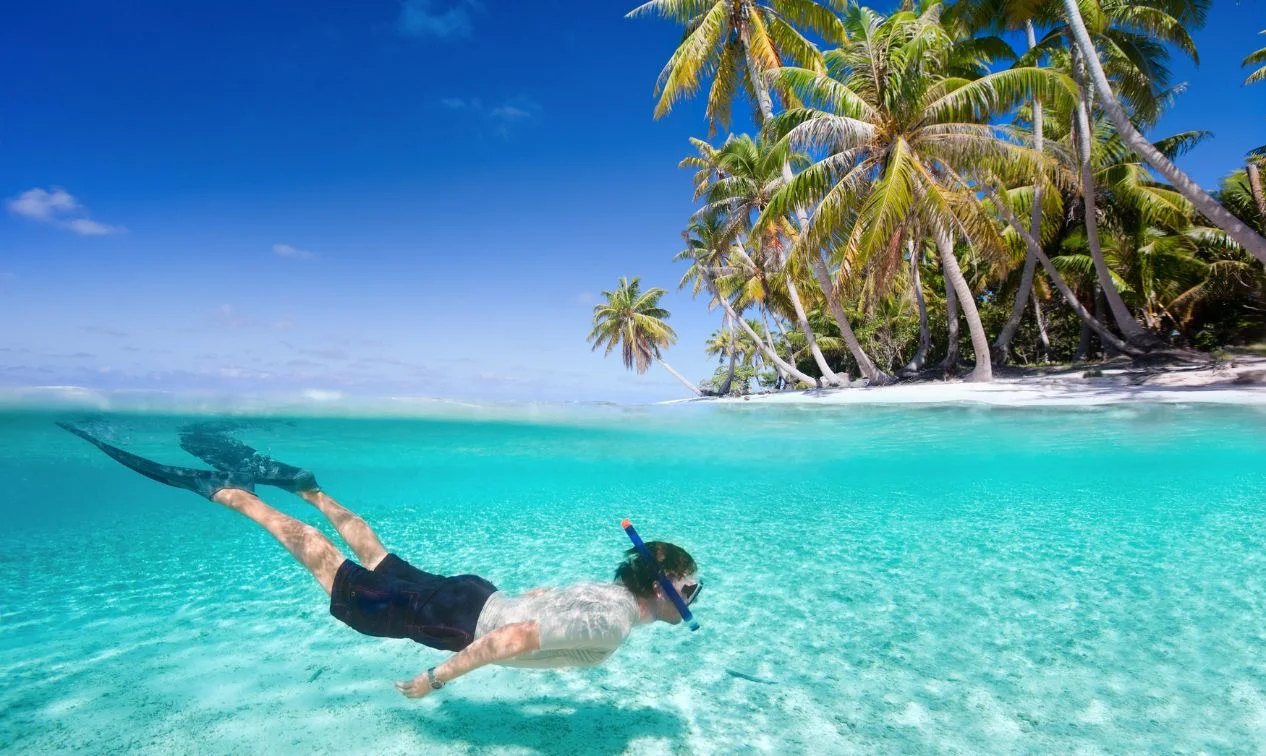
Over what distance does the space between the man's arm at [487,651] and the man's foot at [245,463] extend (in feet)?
8.61

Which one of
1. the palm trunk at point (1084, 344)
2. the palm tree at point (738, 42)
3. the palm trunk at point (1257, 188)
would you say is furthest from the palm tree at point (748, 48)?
the palm trunk at point (1257, 188)

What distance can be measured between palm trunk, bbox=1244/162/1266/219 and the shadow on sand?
25.6 metres

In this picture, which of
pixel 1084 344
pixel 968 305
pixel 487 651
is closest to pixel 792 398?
pixel 968 305

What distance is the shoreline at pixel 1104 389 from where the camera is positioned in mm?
12711

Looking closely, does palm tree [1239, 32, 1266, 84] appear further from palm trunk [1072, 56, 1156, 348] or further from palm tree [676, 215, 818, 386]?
palm tree [676, 215, 818, 386]

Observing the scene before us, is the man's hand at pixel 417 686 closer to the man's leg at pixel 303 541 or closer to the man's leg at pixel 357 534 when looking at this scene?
the man's leg at pixel 303 541

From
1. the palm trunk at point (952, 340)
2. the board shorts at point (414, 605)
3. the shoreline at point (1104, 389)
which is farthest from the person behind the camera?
the palm trunk at point (952, 340)

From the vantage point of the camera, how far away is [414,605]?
3.73 m

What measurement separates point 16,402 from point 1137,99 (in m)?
31.3

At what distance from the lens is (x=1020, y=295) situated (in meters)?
19.5

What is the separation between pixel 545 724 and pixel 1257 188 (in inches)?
1047

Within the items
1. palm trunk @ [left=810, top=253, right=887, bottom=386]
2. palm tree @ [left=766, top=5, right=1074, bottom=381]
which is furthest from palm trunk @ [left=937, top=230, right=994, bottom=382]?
palm trunk @ [left=810, top=253, right=887, bottom=386]

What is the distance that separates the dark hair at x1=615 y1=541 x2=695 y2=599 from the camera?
3.41 m

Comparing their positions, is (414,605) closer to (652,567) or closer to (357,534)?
(357,534)
